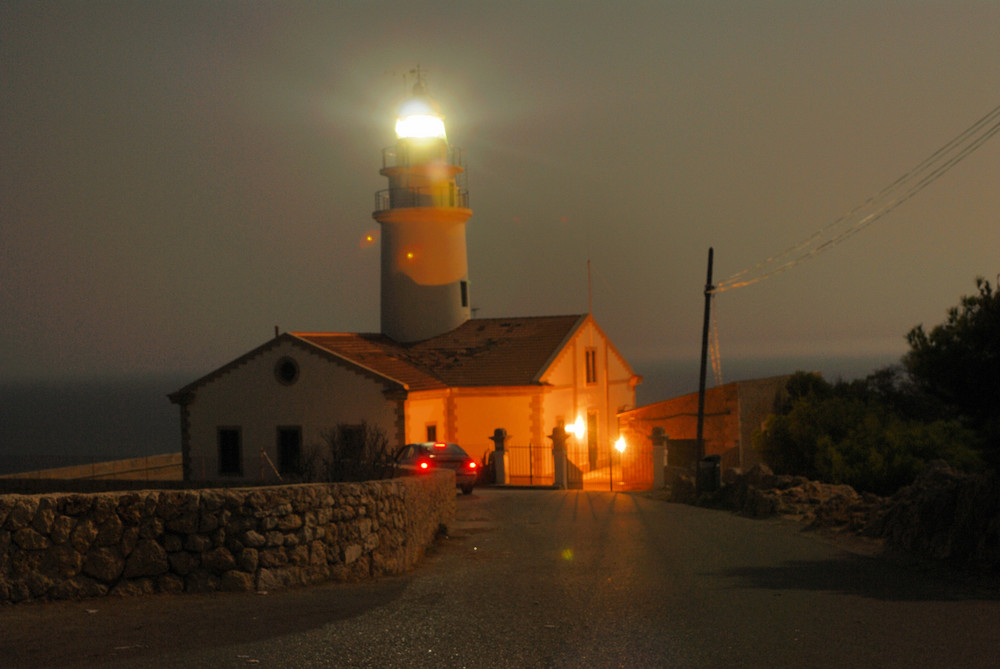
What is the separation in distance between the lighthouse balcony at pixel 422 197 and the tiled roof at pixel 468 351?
4917 millimetres

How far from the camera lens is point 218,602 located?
8.58 meters

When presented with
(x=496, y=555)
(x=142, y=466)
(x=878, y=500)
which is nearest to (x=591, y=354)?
(x=142, y=466)

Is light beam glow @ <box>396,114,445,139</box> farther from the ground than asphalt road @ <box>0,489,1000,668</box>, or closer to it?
farther from the ground

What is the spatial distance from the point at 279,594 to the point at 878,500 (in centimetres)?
1026

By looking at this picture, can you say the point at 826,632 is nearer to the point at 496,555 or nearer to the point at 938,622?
the point at 938,622

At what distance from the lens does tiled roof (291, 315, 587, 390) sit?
3362 cm

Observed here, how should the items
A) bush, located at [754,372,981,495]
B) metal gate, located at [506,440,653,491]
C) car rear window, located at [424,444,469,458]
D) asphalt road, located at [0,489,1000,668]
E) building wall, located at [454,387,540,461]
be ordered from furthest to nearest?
building wall, located at [454,387,540,461] < metal gate, located at [506,440,653,491] < car rear window, located at [424,444,469,458] < bush, located at [754,372,981,495] < asphalt road, located at [0,489,1000,668]

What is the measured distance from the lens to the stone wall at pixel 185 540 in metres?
8.27

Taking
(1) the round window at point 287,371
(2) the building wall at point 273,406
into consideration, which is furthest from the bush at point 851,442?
(1) the round window at point 287,371

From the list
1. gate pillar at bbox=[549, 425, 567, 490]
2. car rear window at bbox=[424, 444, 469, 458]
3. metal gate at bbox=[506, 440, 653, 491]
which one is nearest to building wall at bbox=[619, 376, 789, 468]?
metal gate at bbox=[506, 440, 653, 491]

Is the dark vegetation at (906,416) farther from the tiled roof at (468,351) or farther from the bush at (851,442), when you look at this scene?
the tiled roof at (468,351)

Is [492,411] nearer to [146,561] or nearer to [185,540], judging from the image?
[185,540]

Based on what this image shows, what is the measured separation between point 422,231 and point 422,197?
133 cm

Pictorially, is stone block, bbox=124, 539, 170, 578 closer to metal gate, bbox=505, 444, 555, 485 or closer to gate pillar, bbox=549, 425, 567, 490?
gate pillar, bbox=549, 425, 567, 490
